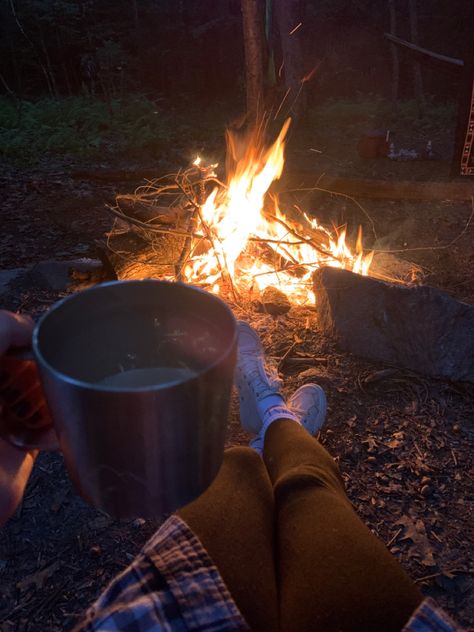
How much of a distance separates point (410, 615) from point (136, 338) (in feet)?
3.74

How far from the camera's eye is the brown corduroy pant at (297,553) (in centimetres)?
148

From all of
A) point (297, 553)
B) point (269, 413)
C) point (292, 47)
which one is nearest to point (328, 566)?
point (297, 553)

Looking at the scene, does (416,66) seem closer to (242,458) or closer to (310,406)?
(310,406)

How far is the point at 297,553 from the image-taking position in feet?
5.65

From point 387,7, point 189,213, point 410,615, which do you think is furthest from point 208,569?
point 387,7

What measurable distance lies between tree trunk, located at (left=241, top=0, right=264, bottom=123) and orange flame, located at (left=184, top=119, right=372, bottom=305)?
340 centimetres

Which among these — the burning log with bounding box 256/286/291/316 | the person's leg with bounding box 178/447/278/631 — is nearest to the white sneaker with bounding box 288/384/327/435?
the person's leg with bounding box 178/447/278/631

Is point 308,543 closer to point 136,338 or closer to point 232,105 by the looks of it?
point 136,338

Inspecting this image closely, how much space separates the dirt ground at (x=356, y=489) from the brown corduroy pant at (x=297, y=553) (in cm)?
71

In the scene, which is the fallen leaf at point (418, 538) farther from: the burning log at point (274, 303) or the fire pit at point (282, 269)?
the burning log at point (274, 303)

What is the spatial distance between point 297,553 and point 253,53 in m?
7.71

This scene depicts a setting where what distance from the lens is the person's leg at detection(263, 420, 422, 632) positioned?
1455mm

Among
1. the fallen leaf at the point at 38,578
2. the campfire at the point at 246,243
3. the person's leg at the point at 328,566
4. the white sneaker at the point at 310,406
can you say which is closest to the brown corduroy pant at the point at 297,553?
the person's leg at the point at 328,566

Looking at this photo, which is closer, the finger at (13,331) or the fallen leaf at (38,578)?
the finger at (13,331)
